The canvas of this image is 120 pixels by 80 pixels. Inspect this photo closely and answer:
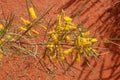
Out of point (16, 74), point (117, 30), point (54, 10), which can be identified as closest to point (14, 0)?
point (54, 10)

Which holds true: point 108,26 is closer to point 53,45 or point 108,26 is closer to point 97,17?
point 97,17

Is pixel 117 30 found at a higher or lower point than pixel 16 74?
higher

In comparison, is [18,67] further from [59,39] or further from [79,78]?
[59,39]

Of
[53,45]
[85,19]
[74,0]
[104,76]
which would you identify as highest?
[74,0]

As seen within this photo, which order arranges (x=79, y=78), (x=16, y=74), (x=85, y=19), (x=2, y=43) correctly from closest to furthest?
(x=2, y=43) < (x=16, y=74) < (x=79, y=78) < (x=85, y=19)

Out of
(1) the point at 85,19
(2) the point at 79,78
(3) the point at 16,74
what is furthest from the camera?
(1) the point at 85,19

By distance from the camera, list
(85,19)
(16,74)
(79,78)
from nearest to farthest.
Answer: (16,74) < (79,78) < (85,19)

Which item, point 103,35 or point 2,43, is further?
point 103,35

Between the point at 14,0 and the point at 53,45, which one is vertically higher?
the point at 14,0

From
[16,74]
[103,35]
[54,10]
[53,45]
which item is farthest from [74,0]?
[53,45]
